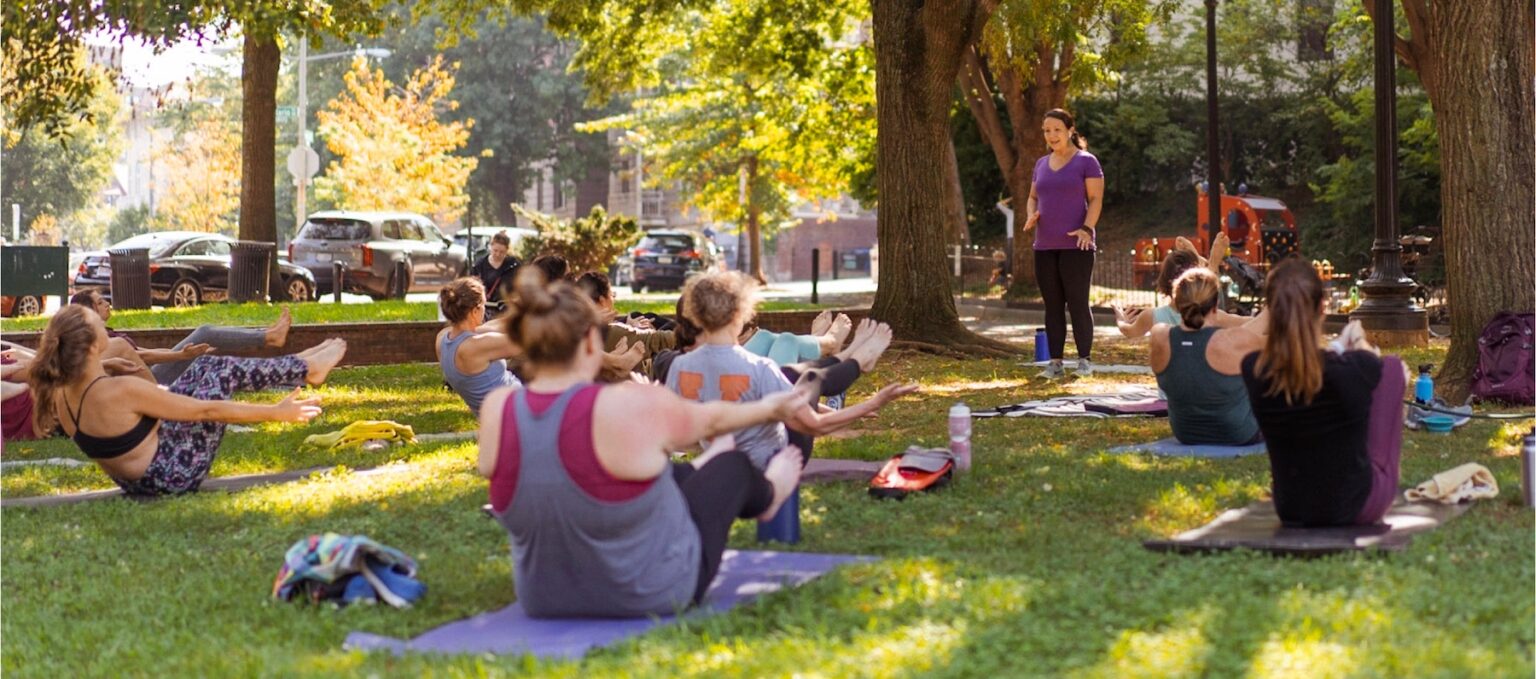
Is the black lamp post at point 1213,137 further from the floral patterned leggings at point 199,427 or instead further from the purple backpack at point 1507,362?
the floral patterned leggings at point 199,427

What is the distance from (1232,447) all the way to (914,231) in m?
7.75

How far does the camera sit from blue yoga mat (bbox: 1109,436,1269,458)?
8859 millimetres

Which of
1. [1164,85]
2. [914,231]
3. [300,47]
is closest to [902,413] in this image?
[914,231]

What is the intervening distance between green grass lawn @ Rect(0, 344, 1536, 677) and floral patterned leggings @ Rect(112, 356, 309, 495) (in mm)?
223

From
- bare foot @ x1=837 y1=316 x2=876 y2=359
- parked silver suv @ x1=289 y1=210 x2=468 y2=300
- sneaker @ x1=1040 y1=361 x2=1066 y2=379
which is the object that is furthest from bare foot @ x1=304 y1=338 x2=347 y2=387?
→ parked silver suv @ x1=289 y1=210 x2=468 y2=300

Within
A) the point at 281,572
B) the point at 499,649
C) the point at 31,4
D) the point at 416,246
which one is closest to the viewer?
the point at 499,649

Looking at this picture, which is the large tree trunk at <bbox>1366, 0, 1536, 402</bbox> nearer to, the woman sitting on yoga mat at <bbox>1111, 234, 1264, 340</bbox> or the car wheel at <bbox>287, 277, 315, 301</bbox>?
the woman sitting on yoga mat at <bbox>1111, 234, 1264, 340</bbox>

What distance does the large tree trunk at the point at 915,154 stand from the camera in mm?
16531

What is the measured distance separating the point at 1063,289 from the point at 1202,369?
4398 mm

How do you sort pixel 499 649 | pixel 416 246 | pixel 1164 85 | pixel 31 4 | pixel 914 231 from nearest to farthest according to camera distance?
pixel 499 649
pixel 31 4
pixel 914 231
pixel 416 246
pixel 1164 85

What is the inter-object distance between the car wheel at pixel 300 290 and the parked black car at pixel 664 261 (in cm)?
1462

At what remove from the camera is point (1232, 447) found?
357 inches

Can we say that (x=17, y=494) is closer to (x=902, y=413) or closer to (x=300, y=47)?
(x=902, y=413)

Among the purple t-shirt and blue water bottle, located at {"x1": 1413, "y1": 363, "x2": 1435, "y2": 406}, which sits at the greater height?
the purple t-shirt
